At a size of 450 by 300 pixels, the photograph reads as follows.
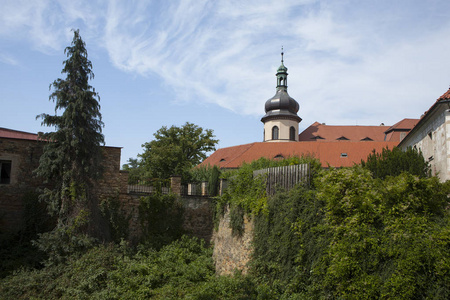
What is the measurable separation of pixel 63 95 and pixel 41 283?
288 inches

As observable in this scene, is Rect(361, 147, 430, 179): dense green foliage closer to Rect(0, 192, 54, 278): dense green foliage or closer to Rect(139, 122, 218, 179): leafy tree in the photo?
Rect(0, 192, 54, 278): dense green foliage

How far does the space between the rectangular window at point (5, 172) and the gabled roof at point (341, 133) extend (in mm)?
45082

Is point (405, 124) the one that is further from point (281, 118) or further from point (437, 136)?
point (437, 136)

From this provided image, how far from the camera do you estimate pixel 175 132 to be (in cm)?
4459

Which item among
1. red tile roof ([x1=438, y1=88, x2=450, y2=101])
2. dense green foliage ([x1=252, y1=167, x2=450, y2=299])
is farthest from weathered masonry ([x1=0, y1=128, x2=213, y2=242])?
red tile roof ([x1=438, y1=88, x2=450, y2=101])

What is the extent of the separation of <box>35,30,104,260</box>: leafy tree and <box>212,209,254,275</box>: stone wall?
213 inches

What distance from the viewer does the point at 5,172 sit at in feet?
54.5

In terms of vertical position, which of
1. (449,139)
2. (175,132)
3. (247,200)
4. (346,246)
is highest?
(175,132)

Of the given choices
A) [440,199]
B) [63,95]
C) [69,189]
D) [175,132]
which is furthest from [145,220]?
[175,132]

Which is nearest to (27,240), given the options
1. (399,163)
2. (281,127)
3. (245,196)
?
(245,196)

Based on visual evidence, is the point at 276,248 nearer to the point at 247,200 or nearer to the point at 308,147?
the point at 247,200

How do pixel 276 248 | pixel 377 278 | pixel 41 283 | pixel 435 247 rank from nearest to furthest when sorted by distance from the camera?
pixel 435 247 → pixel 377 278 → pixel 276 248 → pixel 41 283

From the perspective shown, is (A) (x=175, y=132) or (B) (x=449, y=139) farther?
(A) (x=175, y=132)

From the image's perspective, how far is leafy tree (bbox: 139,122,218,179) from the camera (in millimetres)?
39844
